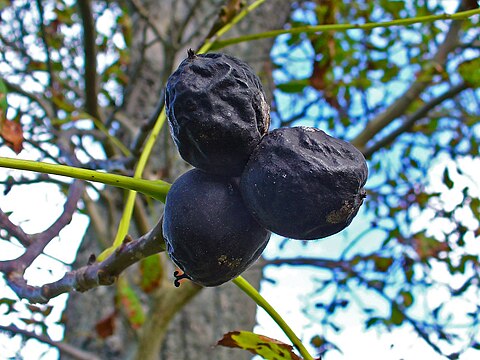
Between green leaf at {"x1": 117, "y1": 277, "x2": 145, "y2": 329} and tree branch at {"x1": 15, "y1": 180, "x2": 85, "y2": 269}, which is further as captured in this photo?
green leaf at {"x1": 117, "y1": 277, "x2": 145, "y2": 329}

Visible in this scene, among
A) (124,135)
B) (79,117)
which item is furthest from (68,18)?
(79,117)

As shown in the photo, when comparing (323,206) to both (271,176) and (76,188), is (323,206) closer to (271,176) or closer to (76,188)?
(271,176)

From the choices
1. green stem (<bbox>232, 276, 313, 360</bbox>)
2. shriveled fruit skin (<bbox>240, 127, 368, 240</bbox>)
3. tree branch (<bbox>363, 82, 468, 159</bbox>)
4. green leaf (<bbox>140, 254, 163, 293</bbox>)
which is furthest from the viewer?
tree branch (<bbox>363, 82, 468, 159</bbox>)

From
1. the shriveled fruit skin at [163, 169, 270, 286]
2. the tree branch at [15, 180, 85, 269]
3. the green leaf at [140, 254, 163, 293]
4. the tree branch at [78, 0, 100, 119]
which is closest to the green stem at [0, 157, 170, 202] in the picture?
the shriveled fruit skin at [163, 169, 270, 286]

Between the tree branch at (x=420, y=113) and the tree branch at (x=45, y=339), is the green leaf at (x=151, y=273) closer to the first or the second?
the tree branch at (x=45, y=339)

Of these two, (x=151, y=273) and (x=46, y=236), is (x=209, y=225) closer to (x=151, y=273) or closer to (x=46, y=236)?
(x=46, y=236)

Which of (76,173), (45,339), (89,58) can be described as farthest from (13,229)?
(89,58)

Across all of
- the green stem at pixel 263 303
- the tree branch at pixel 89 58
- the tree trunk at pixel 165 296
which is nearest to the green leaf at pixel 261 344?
the green stem at pixel 263 303

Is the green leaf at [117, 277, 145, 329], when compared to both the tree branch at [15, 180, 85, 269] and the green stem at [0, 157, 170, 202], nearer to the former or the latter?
the tree branch at [15, 180, 85, 269]
